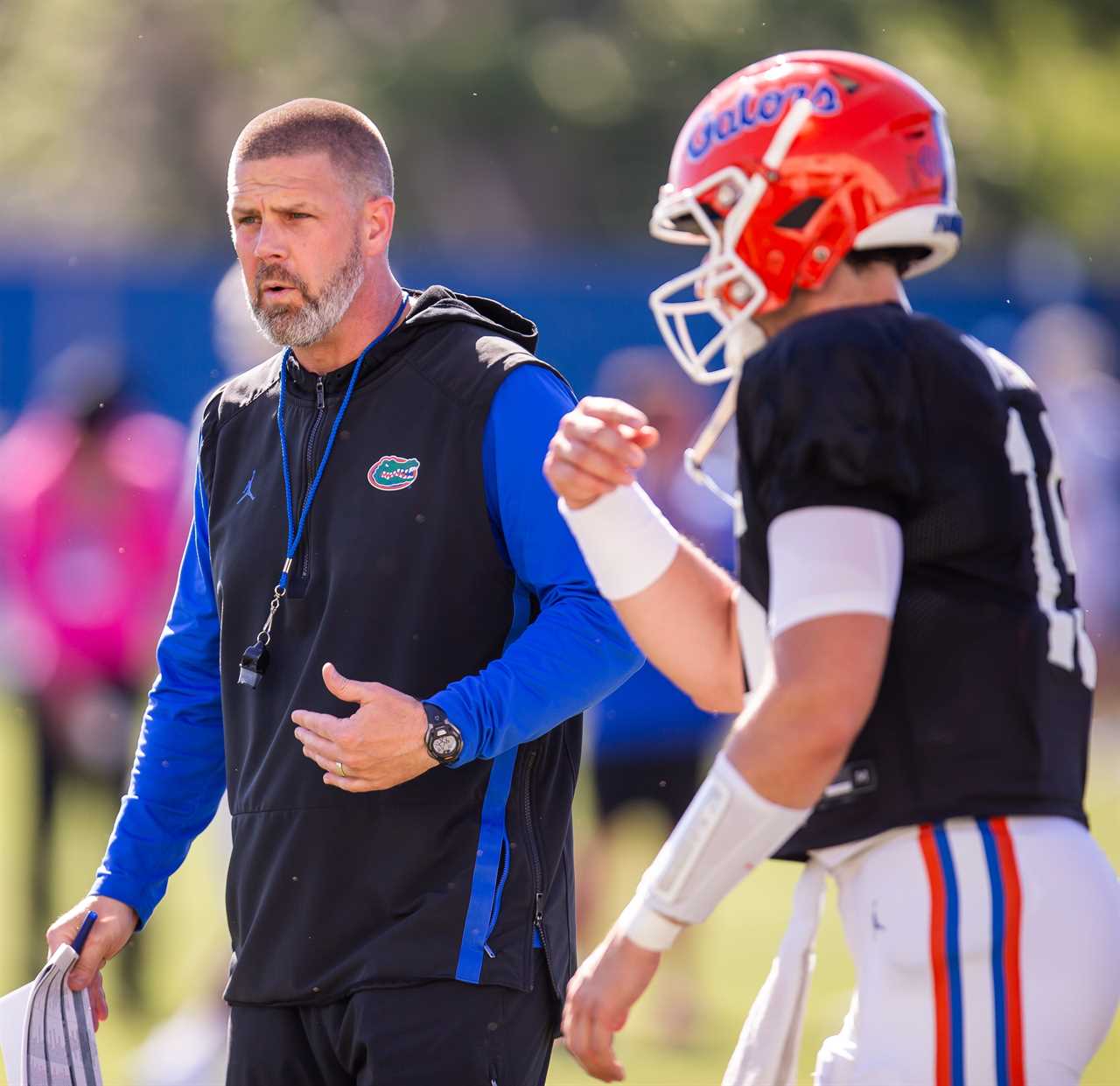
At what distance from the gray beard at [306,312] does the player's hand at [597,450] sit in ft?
3.51

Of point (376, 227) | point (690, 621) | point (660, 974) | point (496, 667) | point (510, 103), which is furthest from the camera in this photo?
point (510, 103)

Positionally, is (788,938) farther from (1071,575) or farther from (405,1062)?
(405,1062)

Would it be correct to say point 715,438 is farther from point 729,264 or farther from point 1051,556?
point 1051,556

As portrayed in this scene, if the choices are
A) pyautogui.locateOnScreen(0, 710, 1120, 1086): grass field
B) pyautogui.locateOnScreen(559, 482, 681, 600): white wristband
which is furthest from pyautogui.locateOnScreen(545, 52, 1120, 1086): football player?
pyautogui.locateOnScreen(0, 710, 1120, 1086): grass field

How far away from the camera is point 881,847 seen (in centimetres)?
262

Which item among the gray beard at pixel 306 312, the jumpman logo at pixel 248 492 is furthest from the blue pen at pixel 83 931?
the gray beard at pixel 306 312

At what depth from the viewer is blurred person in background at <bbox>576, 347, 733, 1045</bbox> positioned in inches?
301

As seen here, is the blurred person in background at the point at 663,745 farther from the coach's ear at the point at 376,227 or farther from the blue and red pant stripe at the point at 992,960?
the blue and red pant stripe at the point at 992,960

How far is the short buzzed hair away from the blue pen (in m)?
1.50

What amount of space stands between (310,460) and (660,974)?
409 centimetres

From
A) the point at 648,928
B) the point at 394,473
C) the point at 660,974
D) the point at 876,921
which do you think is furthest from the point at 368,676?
the point at 660,974

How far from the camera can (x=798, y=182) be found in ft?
9.05

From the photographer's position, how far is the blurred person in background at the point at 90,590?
7.80 m

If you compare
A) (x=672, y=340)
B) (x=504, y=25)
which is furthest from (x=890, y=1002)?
(x=504, y=25)
